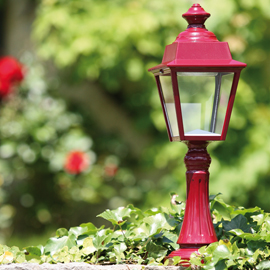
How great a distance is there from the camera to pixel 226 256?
4.63ft

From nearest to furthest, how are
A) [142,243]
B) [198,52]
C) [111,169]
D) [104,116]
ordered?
[198,52] < [142,243] < [111,169] < [104,116]

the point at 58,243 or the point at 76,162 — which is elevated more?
the point at 58,243

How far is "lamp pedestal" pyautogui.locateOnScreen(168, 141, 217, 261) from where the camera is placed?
1.58 m

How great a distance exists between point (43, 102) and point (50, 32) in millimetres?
700

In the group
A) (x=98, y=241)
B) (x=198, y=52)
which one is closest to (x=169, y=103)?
(x=198, y=52)

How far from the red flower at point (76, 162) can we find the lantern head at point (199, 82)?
2.71m

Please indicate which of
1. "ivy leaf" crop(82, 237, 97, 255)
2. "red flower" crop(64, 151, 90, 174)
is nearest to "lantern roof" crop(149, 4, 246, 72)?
"ivy leaf" crop(82, 237, 97, 255)

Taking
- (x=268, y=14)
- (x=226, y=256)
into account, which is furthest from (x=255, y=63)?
(x=226, y=256)

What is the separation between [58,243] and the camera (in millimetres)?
1750

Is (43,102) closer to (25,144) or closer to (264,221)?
(25,144)

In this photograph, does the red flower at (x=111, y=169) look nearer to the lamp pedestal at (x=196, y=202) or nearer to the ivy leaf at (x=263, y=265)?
the lamp pedestal at (x=196, y=202)

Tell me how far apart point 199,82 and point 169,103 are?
0.47 ft

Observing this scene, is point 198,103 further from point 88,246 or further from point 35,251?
point 35,251

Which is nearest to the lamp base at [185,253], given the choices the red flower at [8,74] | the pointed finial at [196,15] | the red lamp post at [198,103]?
the red lamp post at [198,103]
